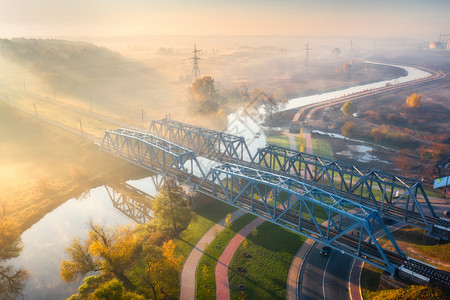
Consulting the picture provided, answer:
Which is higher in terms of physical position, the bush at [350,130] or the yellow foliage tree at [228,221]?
the bush at [350,130]

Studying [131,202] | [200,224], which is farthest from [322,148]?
[131,202]

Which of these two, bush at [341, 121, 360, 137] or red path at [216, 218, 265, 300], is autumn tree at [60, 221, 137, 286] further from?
bush at [341, 121, 360, 137]

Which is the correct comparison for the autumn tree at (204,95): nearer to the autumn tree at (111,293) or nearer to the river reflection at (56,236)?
the river reflection at (56,236)

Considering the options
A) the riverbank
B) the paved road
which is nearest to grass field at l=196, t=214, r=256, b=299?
the paved road

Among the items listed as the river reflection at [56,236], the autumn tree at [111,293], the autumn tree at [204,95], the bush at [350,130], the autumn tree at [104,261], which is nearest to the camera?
the autumn tree at [111,293]

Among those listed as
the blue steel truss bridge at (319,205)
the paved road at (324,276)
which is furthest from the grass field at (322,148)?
the paved road at (324,276)

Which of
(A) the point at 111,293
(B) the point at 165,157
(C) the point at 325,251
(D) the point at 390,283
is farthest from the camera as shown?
(B) the point at 165,157

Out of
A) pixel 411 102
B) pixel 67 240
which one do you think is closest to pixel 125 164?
pixel 67 240

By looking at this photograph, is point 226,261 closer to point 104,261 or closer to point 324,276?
point 324,276
